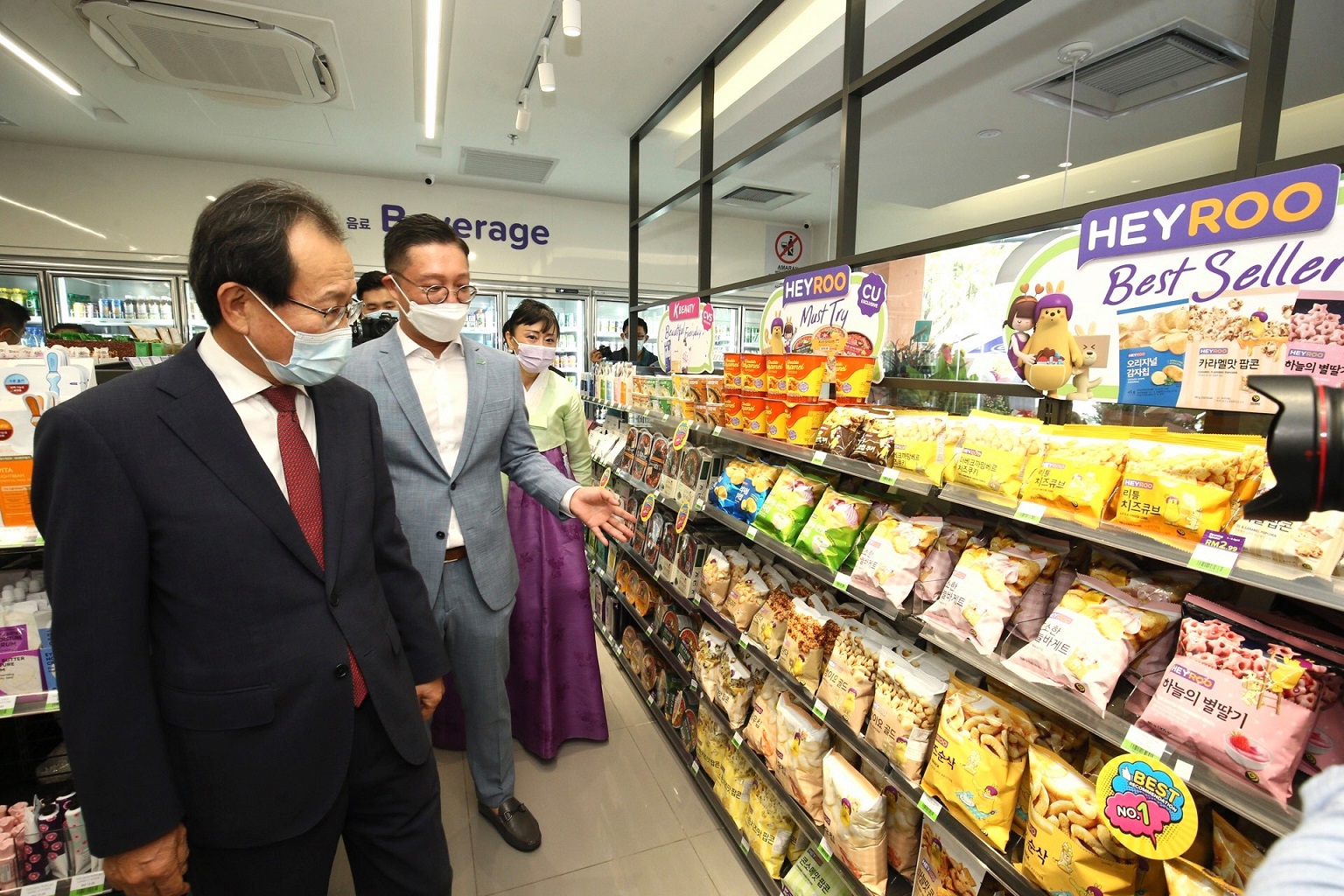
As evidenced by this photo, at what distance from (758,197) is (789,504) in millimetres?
6078

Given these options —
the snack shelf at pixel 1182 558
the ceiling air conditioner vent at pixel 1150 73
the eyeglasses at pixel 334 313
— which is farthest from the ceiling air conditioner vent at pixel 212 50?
the ceiling air conditioner vent at pixel 1150 73

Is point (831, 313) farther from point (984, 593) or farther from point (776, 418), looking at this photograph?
point (984, 593)

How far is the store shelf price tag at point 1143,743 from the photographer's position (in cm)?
105

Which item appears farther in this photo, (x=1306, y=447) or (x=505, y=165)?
(x=505, y=165)

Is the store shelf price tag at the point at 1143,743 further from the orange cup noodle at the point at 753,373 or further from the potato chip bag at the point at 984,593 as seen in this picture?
the orange cup noodle at the point at 753,373

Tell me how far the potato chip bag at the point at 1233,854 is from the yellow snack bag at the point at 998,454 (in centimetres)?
69

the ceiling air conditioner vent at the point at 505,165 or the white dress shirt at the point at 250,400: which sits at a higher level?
the ceiling air conditioner vent at the point at 505,165

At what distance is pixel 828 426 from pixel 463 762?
8.08 feet

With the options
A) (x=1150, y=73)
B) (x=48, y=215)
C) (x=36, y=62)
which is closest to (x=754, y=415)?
(x=1150, y=73)

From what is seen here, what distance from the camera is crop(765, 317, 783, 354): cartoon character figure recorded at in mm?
2736

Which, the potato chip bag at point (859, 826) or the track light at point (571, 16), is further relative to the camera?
the track light at point (571, 16)

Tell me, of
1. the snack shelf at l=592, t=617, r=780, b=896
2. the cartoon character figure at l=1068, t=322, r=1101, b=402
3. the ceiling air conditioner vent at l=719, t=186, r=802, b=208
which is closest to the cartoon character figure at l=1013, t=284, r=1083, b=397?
the cartoon character figure at l=1068, t=322, r=1101, b=402

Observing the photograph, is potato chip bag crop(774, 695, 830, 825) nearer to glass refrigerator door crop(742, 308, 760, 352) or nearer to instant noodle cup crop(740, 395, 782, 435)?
instant noodle cup crop(740, 395, 782, 435)

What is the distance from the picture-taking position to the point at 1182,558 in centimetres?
102
